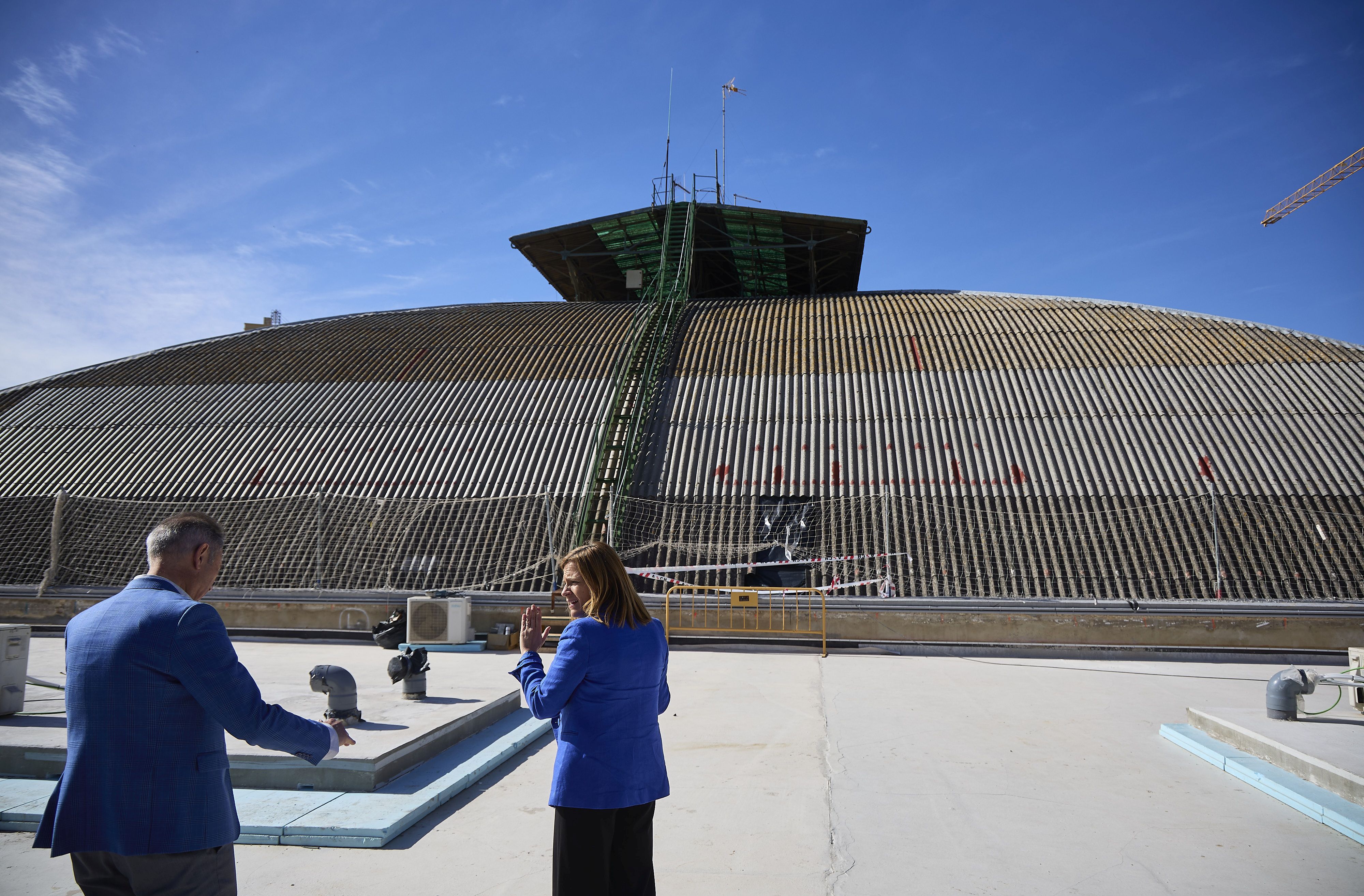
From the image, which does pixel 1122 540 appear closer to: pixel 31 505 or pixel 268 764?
pixel 268 764

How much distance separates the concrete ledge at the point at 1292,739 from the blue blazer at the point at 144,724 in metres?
6.75

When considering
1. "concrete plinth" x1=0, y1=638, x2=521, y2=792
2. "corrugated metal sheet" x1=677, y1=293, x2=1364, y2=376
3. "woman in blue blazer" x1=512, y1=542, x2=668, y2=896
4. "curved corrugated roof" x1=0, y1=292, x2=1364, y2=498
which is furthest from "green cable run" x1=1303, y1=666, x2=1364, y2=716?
"corrugated metal sheet" x1=677, y1=293, x2=1364, y2=376

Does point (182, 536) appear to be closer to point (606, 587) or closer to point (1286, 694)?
point (606, 587)

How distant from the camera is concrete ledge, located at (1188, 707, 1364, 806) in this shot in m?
5.78

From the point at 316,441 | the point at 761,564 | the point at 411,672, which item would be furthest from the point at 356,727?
the point at 316,441

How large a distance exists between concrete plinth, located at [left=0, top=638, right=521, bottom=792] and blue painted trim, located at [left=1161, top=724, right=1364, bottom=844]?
6248 millimetres

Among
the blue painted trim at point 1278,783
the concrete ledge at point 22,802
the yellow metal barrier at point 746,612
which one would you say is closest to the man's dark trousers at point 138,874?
the concrete ledge at point 22,802

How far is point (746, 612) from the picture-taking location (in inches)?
536

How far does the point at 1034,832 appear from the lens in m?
5.36

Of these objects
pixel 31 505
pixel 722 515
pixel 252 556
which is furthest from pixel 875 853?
pixel 31 505

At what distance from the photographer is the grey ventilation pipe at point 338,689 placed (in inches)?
261

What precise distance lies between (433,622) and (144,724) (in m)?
11.0

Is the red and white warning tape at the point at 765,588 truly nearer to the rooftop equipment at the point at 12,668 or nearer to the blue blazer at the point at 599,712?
the rooftop equipment at the point at 12,668

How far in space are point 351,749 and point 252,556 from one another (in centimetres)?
1152
